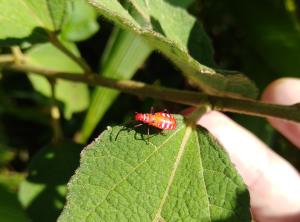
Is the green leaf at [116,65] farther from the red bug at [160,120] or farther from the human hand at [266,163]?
the red bug at [160,120]

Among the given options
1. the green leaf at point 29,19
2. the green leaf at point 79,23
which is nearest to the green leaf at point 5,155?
the green leaf at point 79,23

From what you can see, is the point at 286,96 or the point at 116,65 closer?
the point at 286,96

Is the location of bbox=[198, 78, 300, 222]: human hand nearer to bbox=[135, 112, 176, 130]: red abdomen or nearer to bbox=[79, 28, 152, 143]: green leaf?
bbox=[79, 28, 152, 143]: green leaf

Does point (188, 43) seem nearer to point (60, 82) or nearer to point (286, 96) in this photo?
point (286, 96)

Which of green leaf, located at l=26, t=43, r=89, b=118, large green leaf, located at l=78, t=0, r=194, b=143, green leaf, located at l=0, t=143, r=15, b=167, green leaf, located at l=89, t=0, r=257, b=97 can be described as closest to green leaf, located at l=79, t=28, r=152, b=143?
large green leaf, located at l=78, t=0, r=194, b=143

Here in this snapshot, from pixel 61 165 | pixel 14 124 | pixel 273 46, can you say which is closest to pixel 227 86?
pixel 61 165

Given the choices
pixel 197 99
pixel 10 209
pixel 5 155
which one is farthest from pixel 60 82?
pixel 197 99

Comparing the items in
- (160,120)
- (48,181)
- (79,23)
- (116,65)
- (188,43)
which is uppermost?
(188,43)

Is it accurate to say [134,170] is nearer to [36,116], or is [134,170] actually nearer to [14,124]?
[36,116]
